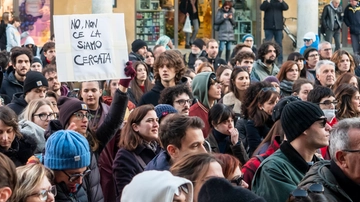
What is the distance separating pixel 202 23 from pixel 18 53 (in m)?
14.2

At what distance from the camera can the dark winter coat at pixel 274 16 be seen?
22875mm

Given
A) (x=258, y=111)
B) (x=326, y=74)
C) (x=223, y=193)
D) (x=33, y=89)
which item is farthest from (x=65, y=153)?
(x=326, y=74)

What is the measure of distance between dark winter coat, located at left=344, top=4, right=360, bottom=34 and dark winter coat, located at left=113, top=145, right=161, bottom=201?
16947 millimetres

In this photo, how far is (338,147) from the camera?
5223 millimetres

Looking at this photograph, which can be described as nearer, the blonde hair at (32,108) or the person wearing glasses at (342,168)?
the person wearing glasses at (342,168)

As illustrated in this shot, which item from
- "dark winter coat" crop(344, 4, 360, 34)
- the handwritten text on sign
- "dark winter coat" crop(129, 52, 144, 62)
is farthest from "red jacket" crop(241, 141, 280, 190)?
"dark winter coat" crop(344, 4, 360, 34)

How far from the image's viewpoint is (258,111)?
8.97m

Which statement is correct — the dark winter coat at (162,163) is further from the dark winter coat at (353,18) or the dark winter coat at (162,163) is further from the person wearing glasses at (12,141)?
the dark winter coat at (353,18)

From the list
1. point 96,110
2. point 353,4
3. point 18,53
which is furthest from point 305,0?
point 96,110

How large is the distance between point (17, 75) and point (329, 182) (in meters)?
7.69

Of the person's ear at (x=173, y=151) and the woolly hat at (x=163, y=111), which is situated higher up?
the woolly hat at (x=163, y=111)

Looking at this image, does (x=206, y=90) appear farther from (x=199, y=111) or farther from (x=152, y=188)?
(x=152, y=188)

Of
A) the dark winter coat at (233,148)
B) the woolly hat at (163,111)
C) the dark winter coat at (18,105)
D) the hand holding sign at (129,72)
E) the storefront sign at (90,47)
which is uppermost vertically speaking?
the storefront sign at (90,47)

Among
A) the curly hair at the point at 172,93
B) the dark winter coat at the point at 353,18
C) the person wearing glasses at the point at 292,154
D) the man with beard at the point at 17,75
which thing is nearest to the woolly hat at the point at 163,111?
the curly hair at the point at 172,93
